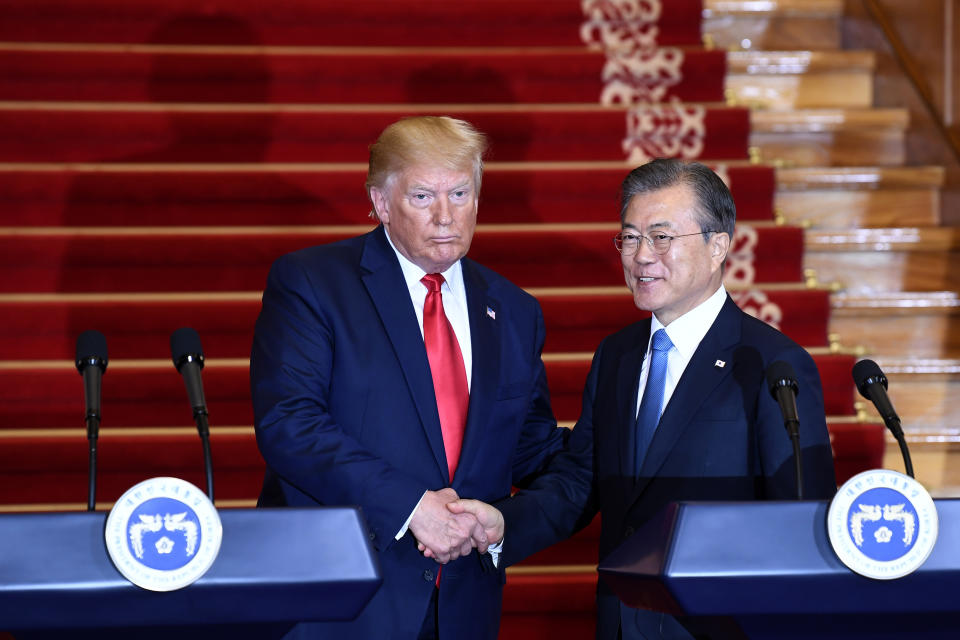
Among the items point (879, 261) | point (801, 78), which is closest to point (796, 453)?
point (879, 261)

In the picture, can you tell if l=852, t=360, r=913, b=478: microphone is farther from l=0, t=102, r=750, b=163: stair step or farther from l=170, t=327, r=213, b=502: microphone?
l=0, t=102, r=750, b=163: stair step

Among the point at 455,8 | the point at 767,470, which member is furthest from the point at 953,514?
the point at 455,8

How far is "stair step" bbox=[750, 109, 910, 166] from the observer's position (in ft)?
16.3

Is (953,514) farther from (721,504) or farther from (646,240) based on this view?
(646,240)

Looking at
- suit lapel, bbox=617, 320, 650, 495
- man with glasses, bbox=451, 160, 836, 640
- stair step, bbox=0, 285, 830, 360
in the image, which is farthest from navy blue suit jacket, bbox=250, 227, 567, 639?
stair step, bbox=0, 285, 830, 360

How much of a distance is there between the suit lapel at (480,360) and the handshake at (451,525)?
106mm

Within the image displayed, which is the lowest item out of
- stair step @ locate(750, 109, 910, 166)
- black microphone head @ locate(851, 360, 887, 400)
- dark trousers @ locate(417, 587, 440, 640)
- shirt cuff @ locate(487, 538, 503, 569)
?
dark trousers @ locate(417, 587, 440, 640)

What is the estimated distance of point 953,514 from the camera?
155 centimetres

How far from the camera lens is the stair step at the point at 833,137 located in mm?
4980

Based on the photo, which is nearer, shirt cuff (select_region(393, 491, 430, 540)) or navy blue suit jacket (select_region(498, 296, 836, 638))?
navy blue suit jacket (select_region(498, 296, 836, 638))

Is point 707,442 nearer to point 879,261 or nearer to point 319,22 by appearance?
point 879,261

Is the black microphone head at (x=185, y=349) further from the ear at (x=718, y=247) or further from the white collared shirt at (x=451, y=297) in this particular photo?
the ear at (x=718, y=247)

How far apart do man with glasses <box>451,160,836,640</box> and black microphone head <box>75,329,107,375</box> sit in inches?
28.4

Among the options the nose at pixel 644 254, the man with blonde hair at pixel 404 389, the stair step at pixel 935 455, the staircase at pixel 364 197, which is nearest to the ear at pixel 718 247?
the nose at pixel 644 254
